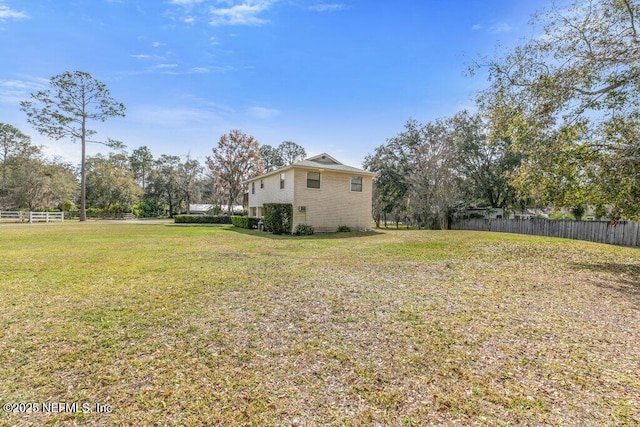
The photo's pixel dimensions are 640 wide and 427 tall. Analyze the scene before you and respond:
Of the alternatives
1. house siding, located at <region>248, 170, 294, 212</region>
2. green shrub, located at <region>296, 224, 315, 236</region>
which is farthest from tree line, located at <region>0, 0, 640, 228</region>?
house siding, located at <region>248, 170, 294, 212</region>

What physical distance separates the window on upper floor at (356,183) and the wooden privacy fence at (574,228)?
1131 cm

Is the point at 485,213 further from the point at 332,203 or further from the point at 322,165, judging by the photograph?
the point at 322,165

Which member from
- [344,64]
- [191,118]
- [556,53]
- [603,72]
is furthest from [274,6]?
[191,118]

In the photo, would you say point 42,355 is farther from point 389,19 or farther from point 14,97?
point 14,97

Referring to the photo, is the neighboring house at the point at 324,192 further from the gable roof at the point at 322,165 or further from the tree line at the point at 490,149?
the tree line at the point at 490,149

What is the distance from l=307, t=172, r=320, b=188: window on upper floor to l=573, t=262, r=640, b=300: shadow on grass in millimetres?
12213

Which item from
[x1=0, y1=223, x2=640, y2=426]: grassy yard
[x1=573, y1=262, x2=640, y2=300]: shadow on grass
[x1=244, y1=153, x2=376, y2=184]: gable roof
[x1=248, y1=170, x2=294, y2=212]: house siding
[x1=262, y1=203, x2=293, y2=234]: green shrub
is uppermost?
[x1=244, y1=153, x2=376, y2=184]: gable roof

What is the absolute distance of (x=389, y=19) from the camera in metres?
9.66

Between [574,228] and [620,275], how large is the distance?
12026mm

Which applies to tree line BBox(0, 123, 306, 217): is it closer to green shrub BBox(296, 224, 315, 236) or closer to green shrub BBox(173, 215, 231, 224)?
green shrub BBox(173, 215, 231, 224)

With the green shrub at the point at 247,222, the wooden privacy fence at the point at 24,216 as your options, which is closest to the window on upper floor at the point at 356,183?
the green shrub at the point at 247,222

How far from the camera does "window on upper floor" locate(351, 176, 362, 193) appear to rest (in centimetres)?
1858

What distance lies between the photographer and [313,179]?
17062 mm

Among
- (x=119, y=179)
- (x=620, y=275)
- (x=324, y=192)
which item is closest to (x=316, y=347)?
(x=620, y=275)
